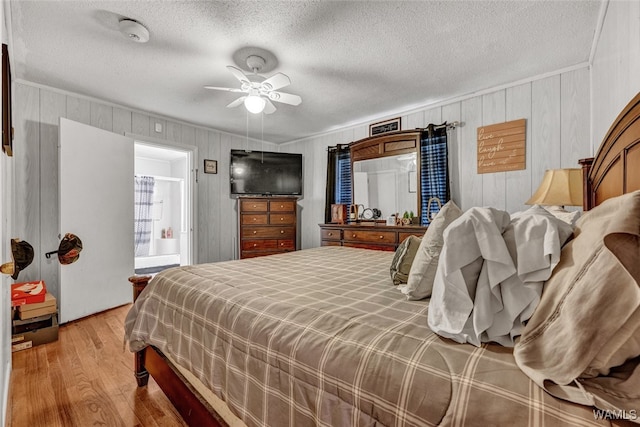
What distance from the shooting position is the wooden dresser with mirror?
3.69 meters

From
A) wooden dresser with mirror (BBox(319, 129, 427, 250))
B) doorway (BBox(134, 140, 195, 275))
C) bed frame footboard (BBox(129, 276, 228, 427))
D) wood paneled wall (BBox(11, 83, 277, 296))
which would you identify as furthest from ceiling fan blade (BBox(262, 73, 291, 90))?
doorway (BBox(134, 140, 195, 275))

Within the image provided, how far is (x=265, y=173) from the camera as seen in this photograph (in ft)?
16.4

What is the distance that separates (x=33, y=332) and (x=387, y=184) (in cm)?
399

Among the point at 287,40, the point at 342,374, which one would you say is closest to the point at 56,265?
the point at 287,40

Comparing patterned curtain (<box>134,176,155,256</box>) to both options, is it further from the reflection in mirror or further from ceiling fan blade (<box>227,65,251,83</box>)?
ceiling fan blade (<box>227,65,251,83</box>)

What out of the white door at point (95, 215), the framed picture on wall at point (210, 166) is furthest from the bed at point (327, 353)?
the framed picture on wall at point (210, 166)

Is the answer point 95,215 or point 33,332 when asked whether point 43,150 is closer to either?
point 95,215

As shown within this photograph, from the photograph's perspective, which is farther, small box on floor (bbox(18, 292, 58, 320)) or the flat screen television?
the flat screen television

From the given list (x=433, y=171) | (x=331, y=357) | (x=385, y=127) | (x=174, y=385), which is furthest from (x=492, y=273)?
(x=385, y=127)

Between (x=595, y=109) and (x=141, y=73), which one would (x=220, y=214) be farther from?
(x=595, y=109)

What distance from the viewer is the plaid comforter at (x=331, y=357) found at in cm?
67

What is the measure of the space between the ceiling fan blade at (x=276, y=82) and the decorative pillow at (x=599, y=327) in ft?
6.93

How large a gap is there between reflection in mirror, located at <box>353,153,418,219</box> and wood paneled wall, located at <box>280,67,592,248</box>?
484 millimetres

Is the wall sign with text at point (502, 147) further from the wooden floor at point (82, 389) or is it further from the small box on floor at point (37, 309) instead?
the small box on floor at point (37, 309)
